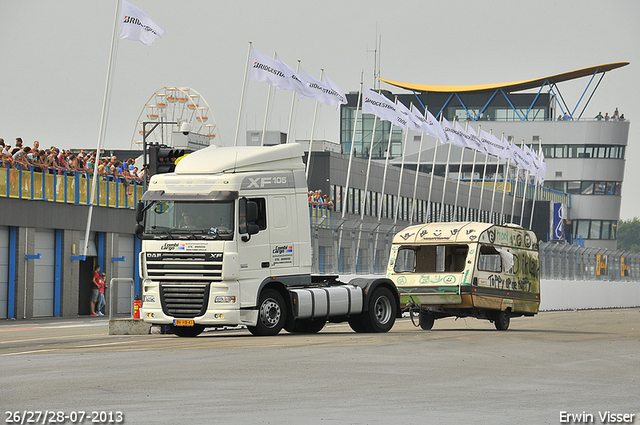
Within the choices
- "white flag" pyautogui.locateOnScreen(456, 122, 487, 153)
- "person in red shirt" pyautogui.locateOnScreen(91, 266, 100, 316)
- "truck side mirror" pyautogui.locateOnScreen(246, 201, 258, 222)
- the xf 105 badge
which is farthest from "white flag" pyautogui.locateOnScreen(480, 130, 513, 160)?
"truck side mirror" pyautogui.locateOnScreen(246, 201, 258, 222)

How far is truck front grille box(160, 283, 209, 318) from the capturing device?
66.9ft

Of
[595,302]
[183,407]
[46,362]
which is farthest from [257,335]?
[595,302]

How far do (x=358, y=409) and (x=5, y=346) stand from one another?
37.9 ft

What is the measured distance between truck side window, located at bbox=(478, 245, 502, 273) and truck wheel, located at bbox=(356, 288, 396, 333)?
145 inches

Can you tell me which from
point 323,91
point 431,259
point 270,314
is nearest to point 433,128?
point 323,91

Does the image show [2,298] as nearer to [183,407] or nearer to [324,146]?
[183,407]

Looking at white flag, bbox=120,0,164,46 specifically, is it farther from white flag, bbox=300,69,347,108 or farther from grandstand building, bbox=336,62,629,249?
grandstand building, bbox=336,62,629,249

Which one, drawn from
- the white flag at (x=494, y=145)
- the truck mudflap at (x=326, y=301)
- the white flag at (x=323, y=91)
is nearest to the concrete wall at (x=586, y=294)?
the white flag at (x=494, y=145)

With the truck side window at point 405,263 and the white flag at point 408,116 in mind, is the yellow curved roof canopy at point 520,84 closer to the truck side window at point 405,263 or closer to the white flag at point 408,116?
the white flag at point 408,116

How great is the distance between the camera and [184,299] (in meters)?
20.5

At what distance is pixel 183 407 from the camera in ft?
34.4

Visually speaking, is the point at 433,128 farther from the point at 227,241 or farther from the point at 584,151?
the point at 584,151

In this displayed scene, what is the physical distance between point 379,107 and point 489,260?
23045mm

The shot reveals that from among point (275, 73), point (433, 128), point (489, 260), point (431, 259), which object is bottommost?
point (431, 259)
